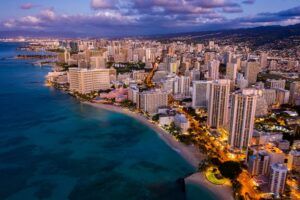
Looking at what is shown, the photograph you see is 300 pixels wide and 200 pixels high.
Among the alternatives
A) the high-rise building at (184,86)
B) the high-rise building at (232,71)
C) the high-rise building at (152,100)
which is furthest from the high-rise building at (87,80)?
the high-rise building at (232,71)

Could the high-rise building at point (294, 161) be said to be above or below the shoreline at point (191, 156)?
above

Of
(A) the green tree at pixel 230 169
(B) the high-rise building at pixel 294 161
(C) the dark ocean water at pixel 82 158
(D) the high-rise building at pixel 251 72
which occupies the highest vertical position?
(D) the high-rise building at pixel 251 72

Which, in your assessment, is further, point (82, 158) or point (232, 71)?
point (232, 71)

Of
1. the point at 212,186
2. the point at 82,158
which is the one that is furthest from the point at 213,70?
the point at 212,186

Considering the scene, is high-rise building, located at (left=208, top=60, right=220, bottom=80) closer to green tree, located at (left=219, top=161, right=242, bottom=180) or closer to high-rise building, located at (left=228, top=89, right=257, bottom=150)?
high-rise building, located at (left=228, top=89, right=257, bottom=150)

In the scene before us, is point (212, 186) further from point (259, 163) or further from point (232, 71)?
point (232, 71)

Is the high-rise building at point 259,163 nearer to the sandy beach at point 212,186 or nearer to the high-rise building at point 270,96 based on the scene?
the sandy beach at point 212,186
